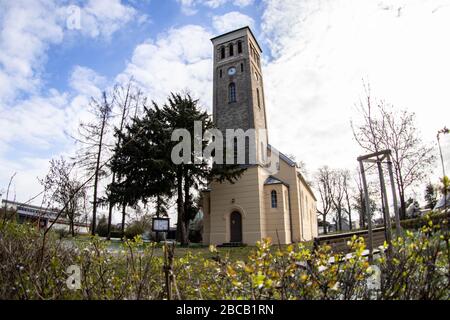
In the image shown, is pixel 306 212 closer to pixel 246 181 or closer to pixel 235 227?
pixel 246 181

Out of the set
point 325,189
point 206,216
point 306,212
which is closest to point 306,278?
point 206,216

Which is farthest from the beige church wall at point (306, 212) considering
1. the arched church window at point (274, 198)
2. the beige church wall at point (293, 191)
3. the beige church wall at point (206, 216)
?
the beige church wall at point (206, 216)

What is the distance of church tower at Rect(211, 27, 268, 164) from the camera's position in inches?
900

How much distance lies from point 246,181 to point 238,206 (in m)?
2.00

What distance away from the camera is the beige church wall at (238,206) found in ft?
66.6

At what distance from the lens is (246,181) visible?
69.7ft

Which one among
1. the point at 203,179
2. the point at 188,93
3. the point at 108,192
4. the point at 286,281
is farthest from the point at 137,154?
the point at 286,281

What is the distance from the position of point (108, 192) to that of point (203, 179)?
673 cm

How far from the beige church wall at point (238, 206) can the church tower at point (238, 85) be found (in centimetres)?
335

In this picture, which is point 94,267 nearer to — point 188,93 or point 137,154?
point 137,154

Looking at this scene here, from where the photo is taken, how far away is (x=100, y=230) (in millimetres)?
30672

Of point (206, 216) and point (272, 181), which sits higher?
point (272, 181)
